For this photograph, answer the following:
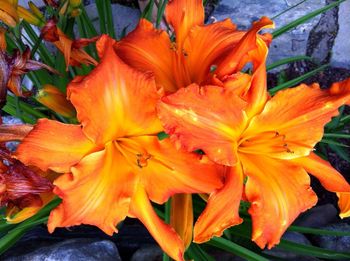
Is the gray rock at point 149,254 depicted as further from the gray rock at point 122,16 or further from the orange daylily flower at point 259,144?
the gray rock at point 122,16

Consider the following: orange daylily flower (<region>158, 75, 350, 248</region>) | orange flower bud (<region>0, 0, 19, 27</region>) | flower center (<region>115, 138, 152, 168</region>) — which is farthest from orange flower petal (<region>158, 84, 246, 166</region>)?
orange flower bud (<region>0, 0, 19, 27</region>)

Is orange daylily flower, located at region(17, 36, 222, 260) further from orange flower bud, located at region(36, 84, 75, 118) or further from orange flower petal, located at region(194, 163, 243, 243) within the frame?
orange flower bud, located at region(36, 84, 75, 118)

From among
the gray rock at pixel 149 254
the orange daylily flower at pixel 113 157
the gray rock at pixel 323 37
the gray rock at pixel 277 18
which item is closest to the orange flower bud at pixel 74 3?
the orange daylily flower at pixel 113 157

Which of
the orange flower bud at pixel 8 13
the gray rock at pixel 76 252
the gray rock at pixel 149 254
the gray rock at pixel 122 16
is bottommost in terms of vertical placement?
the gray rock at pixel 149 254

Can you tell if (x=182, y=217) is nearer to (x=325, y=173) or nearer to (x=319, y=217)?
(x=325, y=173)

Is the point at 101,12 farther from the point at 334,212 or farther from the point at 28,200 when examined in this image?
the point at 334,212

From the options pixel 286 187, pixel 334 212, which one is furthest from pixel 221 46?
pixel 334 212
